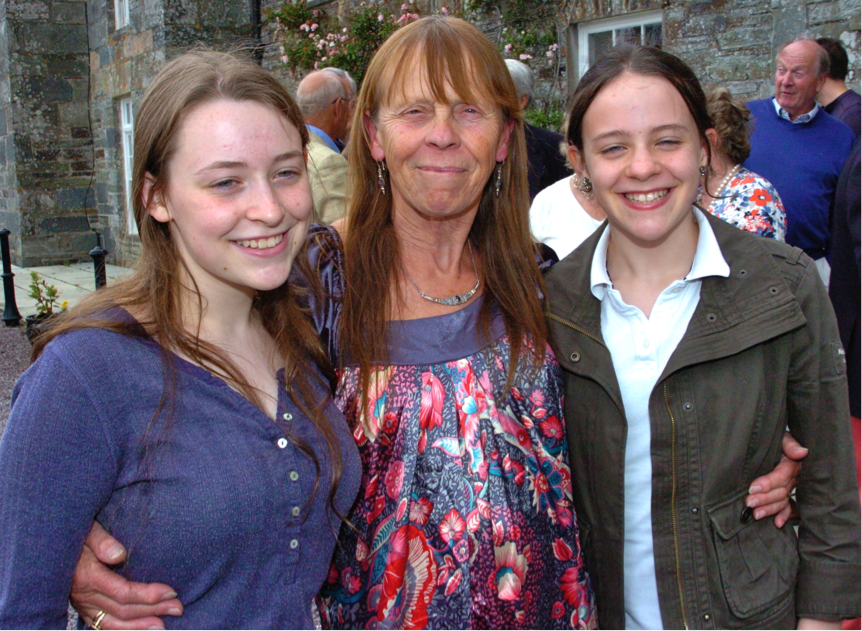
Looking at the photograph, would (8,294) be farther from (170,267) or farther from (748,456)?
(748,456)

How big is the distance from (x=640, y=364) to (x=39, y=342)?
134cm

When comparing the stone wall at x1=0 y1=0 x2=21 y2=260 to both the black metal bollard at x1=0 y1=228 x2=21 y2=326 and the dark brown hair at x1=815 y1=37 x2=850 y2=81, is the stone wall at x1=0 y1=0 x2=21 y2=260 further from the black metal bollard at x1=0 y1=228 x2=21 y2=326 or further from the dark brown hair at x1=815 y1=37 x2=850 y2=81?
the dark brown hair at x1=815 y1=37 x2=850 y2=81

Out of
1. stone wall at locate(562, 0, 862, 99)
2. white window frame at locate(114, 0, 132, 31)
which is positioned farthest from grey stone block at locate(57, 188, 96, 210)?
stone wall at locate(562, 0, 862, 99)

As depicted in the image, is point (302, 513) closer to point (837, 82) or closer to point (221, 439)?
point (221, 439)

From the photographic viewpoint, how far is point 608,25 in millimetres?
6332

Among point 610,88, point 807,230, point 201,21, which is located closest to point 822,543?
point 610,88

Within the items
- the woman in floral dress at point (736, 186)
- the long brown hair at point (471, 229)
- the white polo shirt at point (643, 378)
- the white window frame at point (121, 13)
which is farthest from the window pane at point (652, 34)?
the white window frame at point (121, 13)

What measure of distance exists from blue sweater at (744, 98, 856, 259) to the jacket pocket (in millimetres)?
3146

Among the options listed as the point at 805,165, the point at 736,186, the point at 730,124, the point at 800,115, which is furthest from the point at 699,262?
the point at 800,115

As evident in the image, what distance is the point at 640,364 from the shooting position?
1.81 meters

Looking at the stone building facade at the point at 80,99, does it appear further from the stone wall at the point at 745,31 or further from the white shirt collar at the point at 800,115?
the white shirt collar at the point at 800,115

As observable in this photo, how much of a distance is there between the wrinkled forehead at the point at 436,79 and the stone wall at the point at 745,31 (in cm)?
399

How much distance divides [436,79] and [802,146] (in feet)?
12.0

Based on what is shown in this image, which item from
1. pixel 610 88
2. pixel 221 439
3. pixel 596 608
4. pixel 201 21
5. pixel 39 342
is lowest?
pixel 596 608
